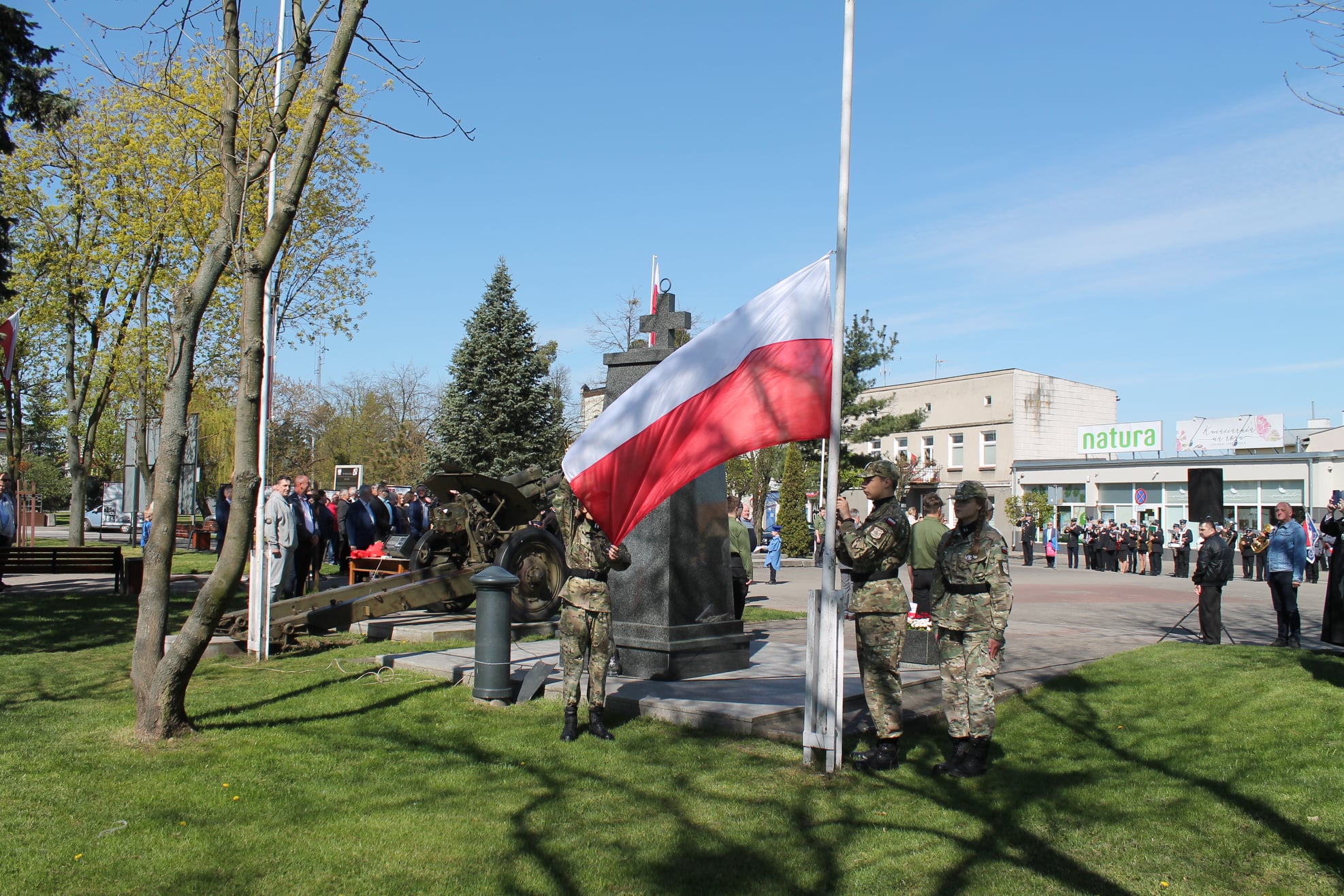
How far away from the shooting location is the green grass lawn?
15.1 ft

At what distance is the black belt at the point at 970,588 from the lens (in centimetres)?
648

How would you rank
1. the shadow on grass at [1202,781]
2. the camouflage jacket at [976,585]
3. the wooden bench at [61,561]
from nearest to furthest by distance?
the shadow on grass at [1202,781]
the camouflage jacket at [976,585]
the wooden bench at [61,561]

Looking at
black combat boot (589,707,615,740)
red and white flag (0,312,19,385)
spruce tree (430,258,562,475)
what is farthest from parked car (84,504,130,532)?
black combat boot (589,707,615,740)

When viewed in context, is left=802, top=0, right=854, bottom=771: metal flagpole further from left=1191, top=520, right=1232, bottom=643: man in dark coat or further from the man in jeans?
the man in jeans

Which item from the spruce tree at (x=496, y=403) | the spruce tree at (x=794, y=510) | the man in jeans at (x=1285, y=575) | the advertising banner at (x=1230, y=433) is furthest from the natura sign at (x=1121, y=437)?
the man in jeans at (x=1285, y=575)

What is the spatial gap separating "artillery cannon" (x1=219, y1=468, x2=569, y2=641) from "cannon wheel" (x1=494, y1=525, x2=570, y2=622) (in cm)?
1

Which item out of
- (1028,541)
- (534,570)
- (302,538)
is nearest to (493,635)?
(534,570)

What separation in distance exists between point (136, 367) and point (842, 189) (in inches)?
943

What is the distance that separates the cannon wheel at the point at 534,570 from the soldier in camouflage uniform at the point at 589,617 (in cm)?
450

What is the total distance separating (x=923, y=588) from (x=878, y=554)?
5853 millimetres

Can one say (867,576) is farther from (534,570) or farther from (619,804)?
(534,570)

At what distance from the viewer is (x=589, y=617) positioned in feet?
23.6

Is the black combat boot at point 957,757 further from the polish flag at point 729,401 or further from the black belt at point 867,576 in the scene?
the polish flag at point 729,401

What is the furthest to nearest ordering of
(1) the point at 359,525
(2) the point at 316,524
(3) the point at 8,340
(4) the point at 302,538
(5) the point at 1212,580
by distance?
(1) the point at 359,525, (2) the point at 316,524, (4) the point at 302,538, (3) the point at 8,340, (5) the point at 1212,580
